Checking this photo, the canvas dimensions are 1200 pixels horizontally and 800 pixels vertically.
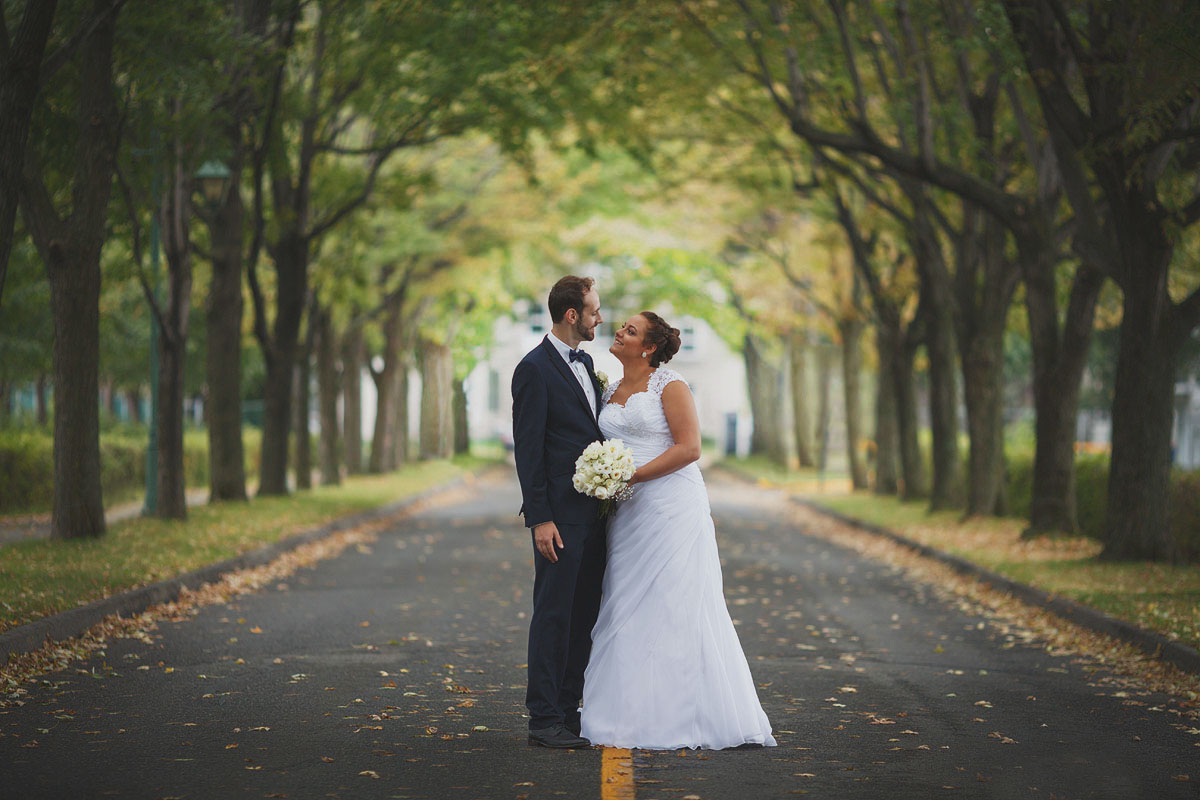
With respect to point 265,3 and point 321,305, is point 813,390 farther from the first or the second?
point 265,3

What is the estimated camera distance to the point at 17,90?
9.98m

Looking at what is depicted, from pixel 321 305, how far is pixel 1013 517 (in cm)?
1568

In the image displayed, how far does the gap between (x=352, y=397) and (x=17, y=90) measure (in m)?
25.8

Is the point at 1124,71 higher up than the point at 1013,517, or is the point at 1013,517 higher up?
the point at 1124,71

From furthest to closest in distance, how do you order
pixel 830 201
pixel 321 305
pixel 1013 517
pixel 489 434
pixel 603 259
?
pixel 489 434 < pixel 603 259 < pixel 321 305 < pixel 830 201 < pixel 1013 517

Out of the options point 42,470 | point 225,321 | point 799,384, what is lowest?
point 42,470

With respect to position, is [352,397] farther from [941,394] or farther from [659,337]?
[659,337]

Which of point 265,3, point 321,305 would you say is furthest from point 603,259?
point 265,3

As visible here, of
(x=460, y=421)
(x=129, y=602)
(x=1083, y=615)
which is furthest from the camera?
(x=460, y=421)

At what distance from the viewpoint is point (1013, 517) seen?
21.1 metres

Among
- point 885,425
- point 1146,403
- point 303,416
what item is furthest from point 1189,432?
point 1146,403

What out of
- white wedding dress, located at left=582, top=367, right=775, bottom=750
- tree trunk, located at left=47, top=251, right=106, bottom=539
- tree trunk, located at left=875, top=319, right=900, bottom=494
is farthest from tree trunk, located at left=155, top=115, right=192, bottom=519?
tree trunk, located at left=875, top=319, right=900, bottom=494

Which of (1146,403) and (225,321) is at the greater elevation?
(225,321)

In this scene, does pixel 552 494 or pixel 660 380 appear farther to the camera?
pixel 660 380
